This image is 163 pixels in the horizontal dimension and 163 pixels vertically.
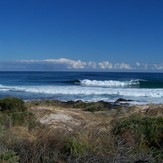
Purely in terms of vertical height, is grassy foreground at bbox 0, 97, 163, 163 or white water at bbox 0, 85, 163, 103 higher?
grassy foreground at bbox 0, 97, 163, 163

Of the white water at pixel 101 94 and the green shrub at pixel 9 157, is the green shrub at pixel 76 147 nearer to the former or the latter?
the green shrub at pixel 9 157

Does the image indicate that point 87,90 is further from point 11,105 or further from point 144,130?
point 144,130

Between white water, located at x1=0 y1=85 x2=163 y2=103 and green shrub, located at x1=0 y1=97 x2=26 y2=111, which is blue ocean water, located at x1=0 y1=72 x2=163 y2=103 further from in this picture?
green shrub, located at x1=0 y1=97 x2=26 y2=111

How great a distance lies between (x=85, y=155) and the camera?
5.47 meters

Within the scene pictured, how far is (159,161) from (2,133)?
8.92 ft

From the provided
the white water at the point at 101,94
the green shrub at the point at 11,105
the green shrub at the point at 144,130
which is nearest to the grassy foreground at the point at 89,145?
the green shrub at the point at 144,130

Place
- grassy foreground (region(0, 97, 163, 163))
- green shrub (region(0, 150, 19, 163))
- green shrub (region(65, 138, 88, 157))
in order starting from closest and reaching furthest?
1. green shrub (region(0, 150, 19, 163))
2. grassy foreground (region(0, 97, 163, 163))
3. green shrub (region(65, 138, 88, 157))

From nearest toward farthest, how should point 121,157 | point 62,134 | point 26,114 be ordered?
1. point 121,157
2. point 62,134
3. point 26,114

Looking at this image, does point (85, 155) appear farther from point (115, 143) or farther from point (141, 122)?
point (141, 122)

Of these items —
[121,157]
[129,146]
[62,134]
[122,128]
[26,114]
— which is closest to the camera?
[121,157]

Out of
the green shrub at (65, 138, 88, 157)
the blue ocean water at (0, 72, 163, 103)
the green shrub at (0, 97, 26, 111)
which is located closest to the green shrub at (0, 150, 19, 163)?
the green shrub at (65, 138, 88, 157)

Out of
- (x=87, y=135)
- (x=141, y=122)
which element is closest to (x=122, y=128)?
(x=141, y=122)

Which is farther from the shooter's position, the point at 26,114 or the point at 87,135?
the point at 26,114

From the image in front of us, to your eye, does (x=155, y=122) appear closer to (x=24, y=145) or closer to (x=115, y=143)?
(x=115, y=143)
